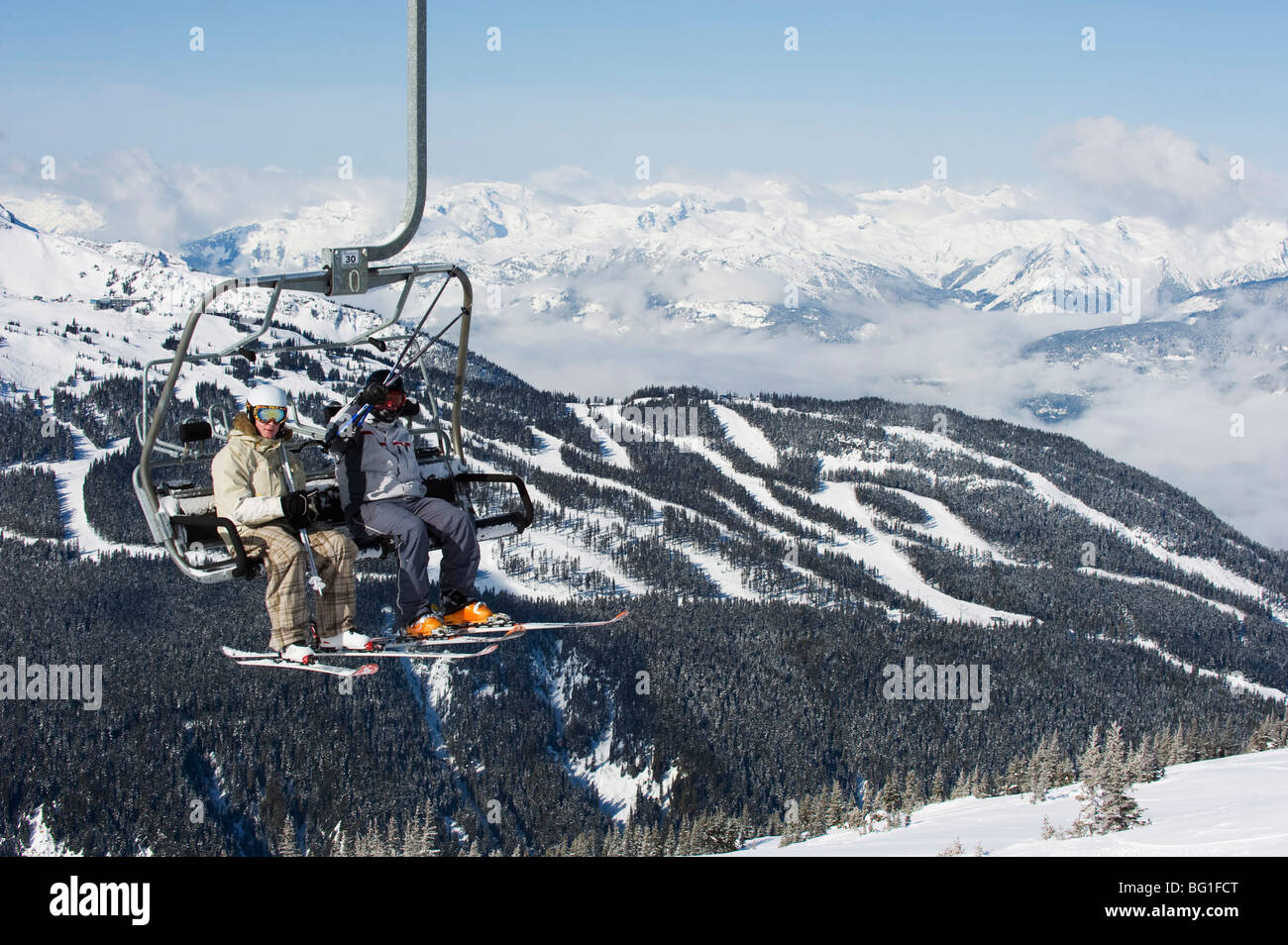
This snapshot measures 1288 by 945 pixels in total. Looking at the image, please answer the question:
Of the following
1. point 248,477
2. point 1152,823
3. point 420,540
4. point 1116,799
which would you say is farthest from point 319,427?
point 1116,799

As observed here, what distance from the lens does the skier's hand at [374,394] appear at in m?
13.7

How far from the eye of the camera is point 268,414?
13695 millimetres

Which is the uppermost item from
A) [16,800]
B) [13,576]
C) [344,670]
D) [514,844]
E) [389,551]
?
[389,551]

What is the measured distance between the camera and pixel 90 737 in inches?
5354

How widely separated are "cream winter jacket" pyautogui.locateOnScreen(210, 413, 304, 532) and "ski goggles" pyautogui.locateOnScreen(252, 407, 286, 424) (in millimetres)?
166

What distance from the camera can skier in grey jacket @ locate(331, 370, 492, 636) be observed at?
1396 cm

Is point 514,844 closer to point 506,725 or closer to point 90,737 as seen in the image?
point 506,725

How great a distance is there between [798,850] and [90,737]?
106909mm

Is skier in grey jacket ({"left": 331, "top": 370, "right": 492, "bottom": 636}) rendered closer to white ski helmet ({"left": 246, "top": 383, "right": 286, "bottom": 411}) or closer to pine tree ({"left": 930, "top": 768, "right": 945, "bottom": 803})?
white ski helmet ({"left": 246, "top": 383, "right": 286, "bottom": 411})

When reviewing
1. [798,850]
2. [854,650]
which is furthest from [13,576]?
[798,850]

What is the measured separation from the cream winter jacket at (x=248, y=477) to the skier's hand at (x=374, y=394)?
1.04 meters

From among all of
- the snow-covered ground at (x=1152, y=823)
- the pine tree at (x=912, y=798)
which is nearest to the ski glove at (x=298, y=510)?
the snow-covered ground at (x=1152, y=823)

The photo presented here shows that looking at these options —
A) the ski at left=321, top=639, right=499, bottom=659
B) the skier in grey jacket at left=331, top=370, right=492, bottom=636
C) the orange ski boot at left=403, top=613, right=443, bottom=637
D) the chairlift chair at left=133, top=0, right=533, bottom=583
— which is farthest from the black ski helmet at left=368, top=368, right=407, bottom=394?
the ski at left=321, top=639, right=499, bottom=659
